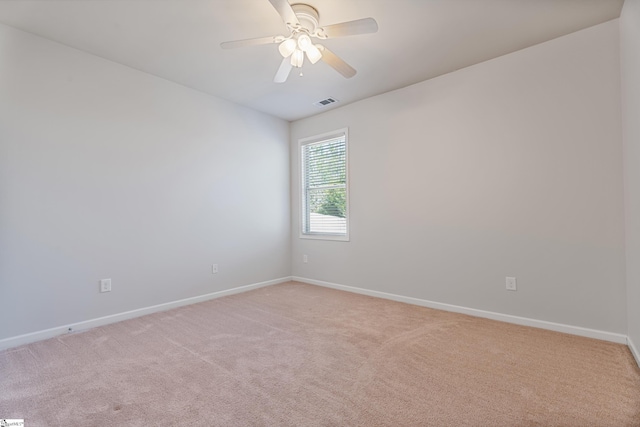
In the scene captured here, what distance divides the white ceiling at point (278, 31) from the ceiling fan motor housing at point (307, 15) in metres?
0.05

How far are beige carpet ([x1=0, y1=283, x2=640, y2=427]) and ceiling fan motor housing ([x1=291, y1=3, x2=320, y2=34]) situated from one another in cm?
234

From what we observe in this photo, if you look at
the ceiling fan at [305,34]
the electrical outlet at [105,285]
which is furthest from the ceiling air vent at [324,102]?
the electrical outlet at [105,285]

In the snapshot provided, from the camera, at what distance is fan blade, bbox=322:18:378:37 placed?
1.87 metres

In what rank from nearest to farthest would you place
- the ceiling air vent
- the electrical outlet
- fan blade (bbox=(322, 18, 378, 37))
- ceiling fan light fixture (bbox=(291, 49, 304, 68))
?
fan blade (bbox=(322, 18, 378, 37)) → ceiling fan light fixture (bbox=(291, 49, 304, 68)) → the electrical outlet → the ceiling air vent

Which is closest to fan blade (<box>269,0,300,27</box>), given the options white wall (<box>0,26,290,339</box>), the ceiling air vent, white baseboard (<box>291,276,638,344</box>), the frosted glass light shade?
the frosted glass light shade

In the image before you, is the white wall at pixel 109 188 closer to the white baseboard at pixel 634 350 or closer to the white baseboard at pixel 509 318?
the white baseboard at pixel 509 318

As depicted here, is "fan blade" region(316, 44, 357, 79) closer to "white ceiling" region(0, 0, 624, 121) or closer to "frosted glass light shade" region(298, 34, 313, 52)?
"frosted glass light shade" region(298, 34, 313, 52)

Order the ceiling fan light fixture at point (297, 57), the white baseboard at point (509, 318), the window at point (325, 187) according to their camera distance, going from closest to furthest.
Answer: the ceiling fan light fixture at point (297, 57) < the white baseboard at point (509, 318) < the window at point (325, 187)

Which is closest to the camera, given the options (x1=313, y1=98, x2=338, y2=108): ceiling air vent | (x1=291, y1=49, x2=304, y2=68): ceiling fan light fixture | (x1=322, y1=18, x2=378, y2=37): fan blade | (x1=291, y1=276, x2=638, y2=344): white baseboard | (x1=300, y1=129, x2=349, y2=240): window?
(x1=322, y1=18, x2=378, y2=37): fan blade

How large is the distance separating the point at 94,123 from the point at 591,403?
4.22m

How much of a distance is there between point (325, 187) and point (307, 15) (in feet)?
8.08

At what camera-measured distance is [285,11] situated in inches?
71.2

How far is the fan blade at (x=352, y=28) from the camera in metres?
1.87

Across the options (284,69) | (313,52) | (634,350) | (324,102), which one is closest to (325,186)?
(324,102)
